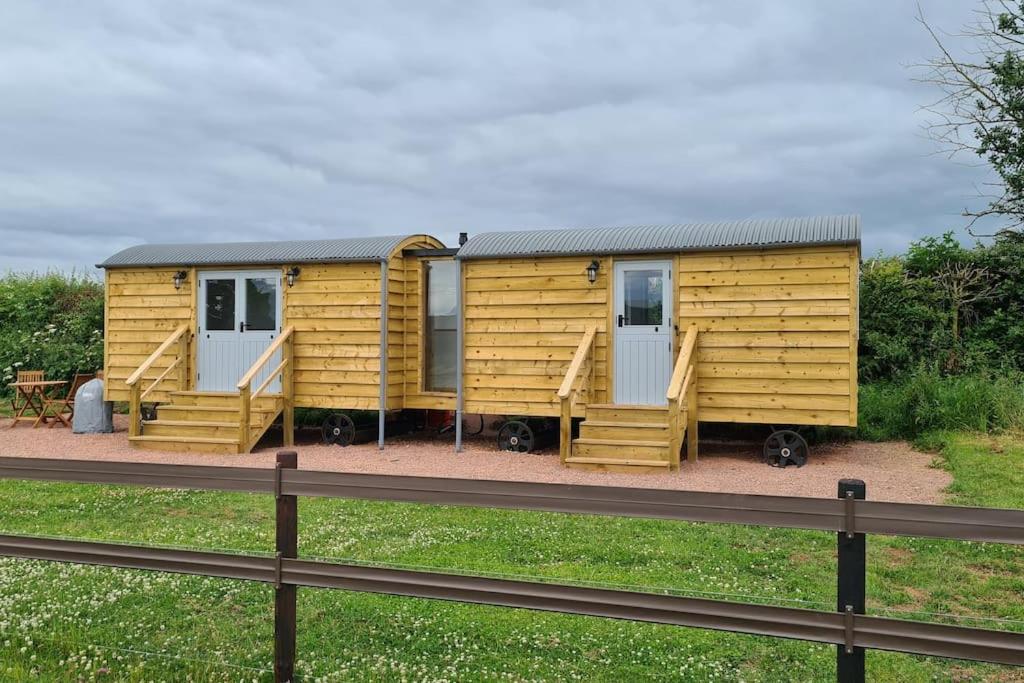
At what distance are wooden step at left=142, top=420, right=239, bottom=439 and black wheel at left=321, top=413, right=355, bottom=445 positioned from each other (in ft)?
4.50

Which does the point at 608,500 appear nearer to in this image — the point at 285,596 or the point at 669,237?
the point at 285,596

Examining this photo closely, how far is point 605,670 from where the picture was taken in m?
3.63

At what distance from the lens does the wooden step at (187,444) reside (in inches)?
448

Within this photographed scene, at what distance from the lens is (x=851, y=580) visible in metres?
2.91

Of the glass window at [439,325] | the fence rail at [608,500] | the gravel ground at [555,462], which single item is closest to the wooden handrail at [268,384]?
the gravel ground at [555,462]

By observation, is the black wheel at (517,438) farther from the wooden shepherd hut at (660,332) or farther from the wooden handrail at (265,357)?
the wooden handrail at (265,357)

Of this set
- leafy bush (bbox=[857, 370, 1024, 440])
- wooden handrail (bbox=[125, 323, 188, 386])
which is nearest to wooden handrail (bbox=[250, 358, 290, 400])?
wooden handrail (bbox=[125, 323, 188, 386])

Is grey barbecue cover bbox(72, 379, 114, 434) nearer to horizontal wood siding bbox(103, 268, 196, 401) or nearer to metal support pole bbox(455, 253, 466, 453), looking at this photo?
horizontal wood siding bbox(103, 268, 196, 401)

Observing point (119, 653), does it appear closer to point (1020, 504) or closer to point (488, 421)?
point (1020, 504)

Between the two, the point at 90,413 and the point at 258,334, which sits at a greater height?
the point at 258,334

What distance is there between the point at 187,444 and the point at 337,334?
2.48 meters

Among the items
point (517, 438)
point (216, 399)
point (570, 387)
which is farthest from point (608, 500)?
point (216, 399)

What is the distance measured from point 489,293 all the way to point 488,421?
12.0 feet

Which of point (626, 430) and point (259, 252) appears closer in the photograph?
point (626, 430)
